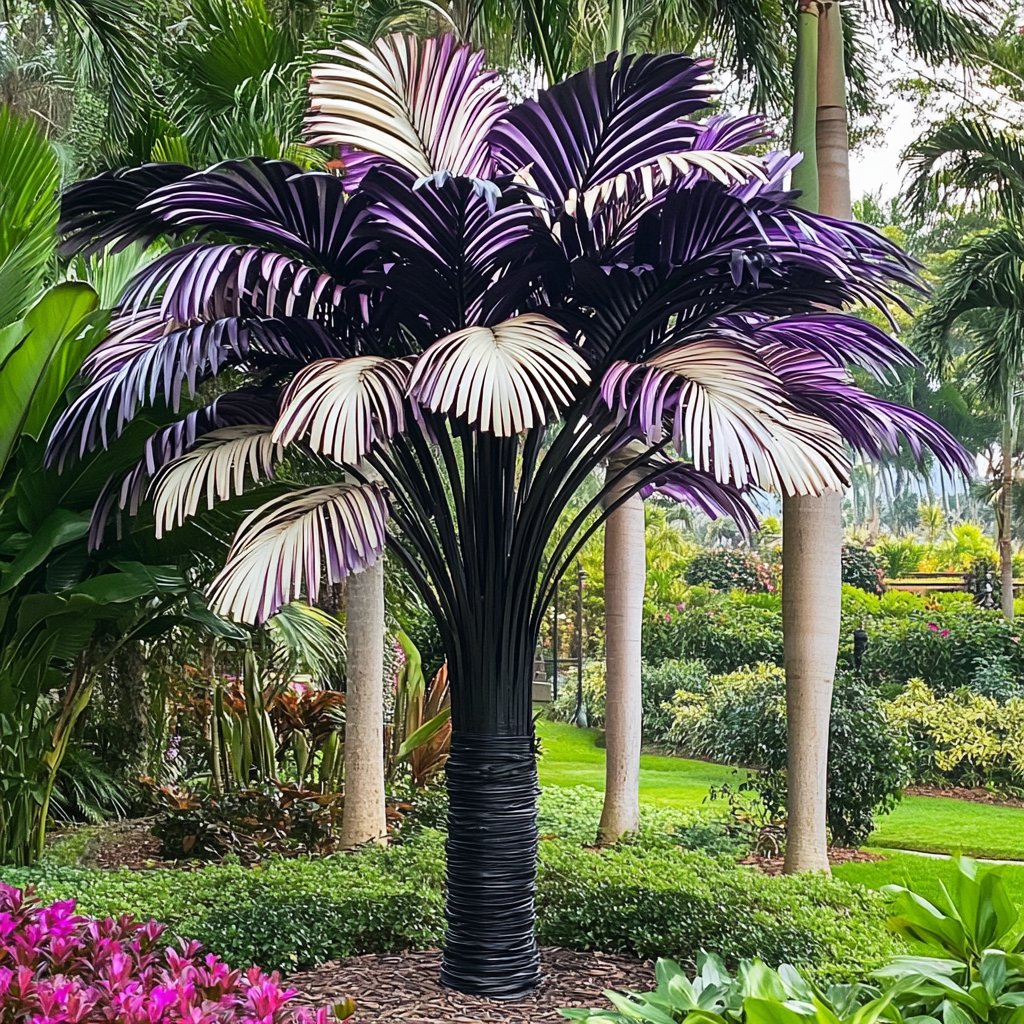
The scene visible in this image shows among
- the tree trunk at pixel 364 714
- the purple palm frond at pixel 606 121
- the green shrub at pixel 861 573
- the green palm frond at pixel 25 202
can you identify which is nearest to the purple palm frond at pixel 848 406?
the purple palm frond at pixel 606 121

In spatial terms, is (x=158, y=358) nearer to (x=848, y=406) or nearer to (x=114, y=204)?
(x=114, y=204)

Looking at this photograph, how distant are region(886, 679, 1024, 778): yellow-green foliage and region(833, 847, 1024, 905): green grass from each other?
290cm

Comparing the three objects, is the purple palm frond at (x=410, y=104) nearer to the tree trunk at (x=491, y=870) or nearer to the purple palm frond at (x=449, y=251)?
the purple palm frond at (x=449, y=251)

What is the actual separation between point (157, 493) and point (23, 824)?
2.50 metres

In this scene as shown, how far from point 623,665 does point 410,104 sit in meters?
4.18

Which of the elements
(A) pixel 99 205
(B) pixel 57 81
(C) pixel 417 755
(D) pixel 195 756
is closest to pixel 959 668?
(C) pixel 417 755

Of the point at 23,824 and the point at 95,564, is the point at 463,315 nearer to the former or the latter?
the point at 95,564

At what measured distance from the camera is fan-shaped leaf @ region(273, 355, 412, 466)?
3750mm

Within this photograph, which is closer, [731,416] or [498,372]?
[498,372]

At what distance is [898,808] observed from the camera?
10258 millimetres

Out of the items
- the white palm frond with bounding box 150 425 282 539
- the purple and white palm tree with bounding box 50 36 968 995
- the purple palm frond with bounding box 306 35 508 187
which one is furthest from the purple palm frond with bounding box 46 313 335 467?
the purple palm frond with bounding box 306 35 508 187

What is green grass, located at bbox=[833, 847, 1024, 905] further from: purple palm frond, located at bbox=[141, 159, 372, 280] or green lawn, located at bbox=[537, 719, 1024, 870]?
purple palm frond, located at bbox=[141, 159, 372, 280]

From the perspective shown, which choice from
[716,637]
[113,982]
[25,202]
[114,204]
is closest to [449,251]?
[114,204]

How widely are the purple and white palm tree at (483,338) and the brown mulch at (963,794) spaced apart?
22.8ft
